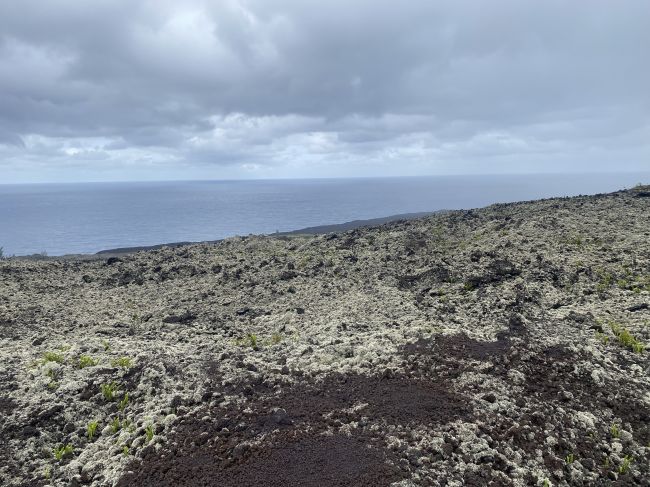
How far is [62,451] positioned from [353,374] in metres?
7.39

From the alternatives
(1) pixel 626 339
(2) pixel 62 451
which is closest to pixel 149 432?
(2) pixel 62 451

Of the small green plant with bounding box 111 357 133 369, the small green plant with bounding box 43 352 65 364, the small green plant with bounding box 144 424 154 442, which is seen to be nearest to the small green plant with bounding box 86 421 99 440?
the small green plant with bounding box 144 424 154 442

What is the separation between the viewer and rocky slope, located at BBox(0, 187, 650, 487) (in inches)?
381

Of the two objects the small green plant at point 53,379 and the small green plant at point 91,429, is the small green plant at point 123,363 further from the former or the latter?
the small green plant at point 91,429

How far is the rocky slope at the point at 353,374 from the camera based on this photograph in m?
9.68

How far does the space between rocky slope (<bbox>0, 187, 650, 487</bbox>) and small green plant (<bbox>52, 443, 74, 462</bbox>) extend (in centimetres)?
7

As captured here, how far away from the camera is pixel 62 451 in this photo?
1097 centimetres

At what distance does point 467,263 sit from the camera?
79.2 feet

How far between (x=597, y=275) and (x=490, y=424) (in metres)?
12.5

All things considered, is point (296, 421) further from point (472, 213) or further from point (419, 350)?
point (472, 213)

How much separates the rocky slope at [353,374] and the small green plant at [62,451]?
65mm

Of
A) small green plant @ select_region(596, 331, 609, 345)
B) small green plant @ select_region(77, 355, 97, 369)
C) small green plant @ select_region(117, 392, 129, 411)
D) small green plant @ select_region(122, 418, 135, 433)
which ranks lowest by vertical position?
small green plant @ select_region(122, 418, 135, 433)

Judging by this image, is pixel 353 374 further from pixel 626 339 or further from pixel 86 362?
pixel 86 362

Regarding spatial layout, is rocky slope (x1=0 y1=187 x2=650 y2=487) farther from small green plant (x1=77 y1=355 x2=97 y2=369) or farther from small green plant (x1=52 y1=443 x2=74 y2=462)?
small green plant (x1=77 y1=355 x2=97 y2=369)
